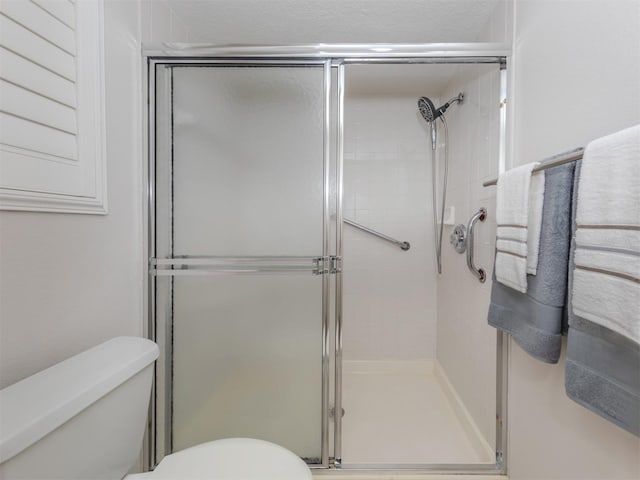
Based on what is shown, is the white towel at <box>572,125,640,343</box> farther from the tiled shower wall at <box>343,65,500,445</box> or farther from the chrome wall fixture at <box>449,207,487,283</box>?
the tiled shower wall at <box>343,65,500,445</box>

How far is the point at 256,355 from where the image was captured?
130 centimetres

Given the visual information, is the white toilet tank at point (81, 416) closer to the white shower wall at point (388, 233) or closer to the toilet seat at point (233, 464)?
the toilet seat at point (233, 464)

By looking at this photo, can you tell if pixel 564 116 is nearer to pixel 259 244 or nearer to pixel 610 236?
pixel 610 236

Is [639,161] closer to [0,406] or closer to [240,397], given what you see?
[0,406]

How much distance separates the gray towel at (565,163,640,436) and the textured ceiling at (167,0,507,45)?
1080mm

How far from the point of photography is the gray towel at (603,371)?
61 cm

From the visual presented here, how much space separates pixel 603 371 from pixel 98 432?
1159 millimetres

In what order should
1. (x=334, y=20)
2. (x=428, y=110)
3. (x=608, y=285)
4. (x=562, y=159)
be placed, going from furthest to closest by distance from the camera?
1. (x=428, y=110)
2. (x=334, y=20)
3. (x=562, y=159)
4. (x=608, y=285)

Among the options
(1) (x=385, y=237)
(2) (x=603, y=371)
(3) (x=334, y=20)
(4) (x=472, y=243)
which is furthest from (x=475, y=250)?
(3) (x=334, y=20)

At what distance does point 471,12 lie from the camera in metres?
1.38

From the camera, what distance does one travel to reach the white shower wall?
2.26m

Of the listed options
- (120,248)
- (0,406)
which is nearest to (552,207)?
(0,406)

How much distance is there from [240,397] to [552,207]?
1349 mm

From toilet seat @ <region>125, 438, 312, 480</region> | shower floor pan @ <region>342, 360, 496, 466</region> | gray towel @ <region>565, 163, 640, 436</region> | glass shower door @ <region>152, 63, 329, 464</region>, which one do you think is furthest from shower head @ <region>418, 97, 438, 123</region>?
toilet seat @ <region>125, 438, 312, 480</region>
